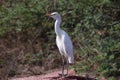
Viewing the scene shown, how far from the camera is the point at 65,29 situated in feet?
33.4

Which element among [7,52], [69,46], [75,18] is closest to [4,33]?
[7,52]

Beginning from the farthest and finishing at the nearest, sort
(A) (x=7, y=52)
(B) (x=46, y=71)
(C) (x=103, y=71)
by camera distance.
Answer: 1. (A) (x=7, y=52)
2. (B) (x=46, y=71)
3. (C) (x=103, y=71)

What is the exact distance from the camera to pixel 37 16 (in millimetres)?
10461

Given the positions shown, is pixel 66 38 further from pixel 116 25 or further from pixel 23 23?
pixel 23 23

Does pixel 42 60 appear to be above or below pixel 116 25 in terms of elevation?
below

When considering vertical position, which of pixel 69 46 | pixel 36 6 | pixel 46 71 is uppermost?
pixel 36 6

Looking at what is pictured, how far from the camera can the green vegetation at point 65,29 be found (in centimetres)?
888

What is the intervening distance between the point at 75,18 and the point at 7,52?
1844mm

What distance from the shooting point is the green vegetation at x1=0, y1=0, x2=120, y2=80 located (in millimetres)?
8883

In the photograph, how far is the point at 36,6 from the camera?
404 inches

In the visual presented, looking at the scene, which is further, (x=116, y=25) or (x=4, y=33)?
(x=4, y=33)

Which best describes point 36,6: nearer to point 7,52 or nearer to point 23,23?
point 23,23

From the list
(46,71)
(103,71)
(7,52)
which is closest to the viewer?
(103,71)

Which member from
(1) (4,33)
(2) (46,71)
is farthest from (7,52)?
(2) (46,71)
